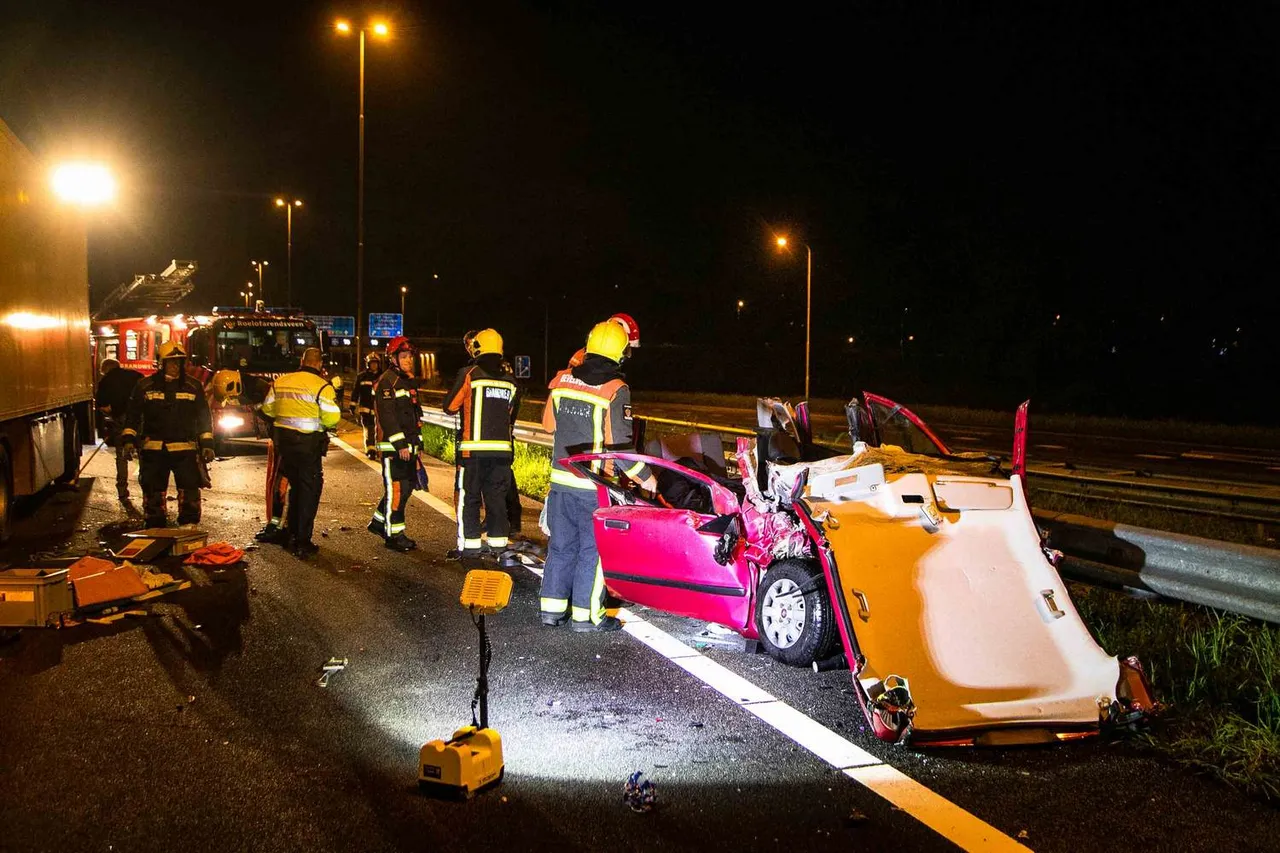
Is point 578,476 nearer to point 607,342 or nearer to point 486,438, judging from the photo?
point 607,342

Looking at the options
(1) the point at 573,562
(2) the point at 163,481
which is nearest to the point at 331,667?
(1) the point at 573,562

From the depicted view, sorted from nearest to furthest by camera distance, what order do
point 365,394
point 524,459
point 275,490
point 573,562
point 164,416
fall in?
point 573,562
point 275,490
point 164,416
point 365,394
point 524,459

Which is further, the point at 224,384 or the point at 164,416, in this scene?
the point at 224,384

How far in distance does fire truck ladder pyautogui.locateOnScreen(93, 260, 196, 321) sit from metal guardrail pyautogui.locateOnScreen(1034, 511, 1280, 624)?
2481 centimetres

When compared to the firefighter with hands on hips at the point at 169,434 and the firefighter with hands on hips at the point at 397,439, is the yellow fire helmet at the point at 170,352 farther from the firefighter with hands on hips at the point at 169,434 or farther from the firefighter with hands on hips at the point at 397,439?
the firefighter with hands on hips at the point at 397,439

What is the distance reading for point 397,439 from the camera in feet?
31.4

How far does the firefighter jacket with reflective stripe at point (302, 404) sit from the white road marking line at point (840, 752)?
13.2 feet

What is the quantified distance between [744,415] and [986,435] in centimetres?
888

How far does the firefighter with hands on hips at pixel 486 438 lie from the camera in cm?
848

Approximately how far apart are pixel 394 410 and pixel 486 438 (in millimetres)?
1558

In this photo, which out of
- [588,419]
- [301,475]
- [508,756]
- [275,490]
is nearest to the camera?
[508,756]

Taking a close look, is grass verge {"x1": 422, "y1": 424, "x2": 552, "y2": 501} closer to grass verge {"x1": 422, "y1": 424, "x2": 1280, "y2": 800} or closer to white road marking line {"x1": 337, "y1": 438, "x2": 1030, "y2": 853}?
white road marking line {"x1": 337, "y1": 438, "x2": 1030, "y2": 853}

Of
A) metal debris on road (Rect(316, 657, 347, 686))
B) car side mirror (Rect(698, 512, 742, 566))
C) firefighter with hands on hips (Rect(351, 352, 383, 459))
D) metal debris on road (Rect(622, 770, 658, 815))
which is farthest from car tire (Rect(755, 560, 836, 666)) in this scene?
firefighter with hands on hips (Rect(351, 352, 383, 459))

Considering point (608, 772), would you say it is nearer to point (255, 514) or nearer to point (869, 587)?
point (869, 587)
